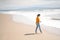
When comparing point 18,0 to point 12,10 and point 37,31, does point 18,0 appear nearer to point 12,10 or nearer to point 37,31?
point 12,10

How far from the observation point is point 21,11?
61.7 inches

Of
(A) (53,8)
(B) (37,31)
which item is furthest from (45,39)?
(A) (53,8)

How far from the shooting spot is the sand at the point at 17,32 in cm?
151

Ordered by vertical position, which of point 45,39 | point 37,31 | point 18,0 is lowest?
point 45,39

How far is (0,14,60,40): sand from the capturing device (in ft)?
4.96

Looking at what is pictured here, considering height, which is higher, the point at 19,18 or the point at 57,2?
the point at 57,2

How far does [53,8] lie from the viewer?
1.56 m

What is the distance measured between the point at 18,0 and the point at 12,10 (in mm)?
165

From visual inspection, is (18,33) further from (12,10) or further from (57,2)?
(57,2)

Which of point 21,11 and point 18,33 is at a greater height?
point 21,11

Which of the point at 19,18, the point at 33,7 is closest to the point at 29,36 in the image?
the point at 19,18

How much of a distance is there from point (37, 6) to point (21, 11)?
0.77ft

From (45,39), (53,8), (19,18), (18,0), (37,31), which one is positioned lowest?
(45,39)

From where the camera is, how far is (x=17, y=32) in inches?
60.5
